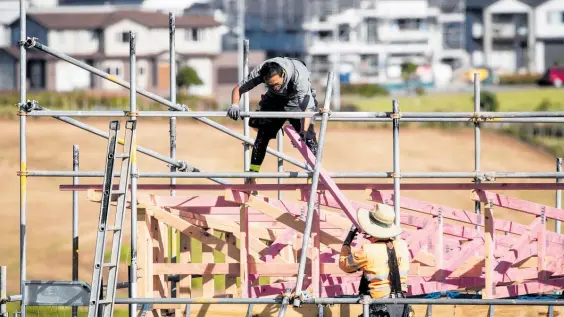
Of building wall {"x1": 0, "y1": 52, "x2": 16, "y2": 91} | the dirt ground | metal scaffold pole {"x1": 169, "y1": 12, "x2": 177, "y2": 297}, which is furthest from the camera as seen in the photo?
building wall {"x1": 0, "y1": 52, "x2": 16, "y2": 91}

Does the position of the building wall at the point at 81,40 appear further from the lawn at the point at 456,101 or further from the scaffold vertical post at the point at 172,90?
the scaffold vertical post at the point at 172,90

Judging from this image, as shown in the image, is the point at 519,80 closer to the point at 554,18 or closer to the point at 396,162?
the point at 554,18

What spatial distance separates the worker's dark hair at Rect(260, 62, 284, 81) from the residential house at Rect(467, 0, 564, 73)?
7243cm

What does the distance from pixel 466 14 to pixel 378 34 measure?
7.56 metres

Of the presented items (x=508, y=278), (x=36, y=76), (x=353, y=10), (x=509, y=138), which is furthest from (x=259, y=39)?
(x=508, y=278)

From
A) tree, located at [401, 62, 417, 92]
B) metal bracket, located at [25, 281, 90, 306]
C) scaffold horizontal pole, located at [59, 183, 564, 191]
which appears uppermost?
tree, located at [401, 62, 417, 92]

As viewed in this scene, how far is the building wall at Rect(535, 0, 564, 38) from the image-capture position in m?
83.6

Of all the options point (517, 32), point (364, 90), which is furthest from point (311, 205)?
point (517, 32)

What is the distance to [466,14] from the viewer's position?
85.6 m

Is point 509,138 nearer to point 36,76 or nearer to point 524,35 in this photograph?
point 36,76

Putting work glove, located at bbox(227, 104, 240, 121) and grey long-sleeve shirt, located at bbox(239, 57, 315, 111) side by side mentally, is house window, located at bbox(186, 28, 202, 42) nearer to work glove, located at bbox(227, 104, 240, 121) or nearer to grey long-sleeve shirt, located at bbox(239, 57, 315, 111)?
grey long-sleeve shirt, located at bbox(239, 57, 315, 111)

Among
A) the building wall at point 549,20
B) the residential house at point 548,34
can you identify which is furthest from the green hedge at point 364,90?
the building wall at point 549,20

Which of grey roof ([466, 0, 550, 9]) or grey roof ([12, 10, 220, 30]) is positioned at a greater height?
grey roof ([466, 0, 550, 9])

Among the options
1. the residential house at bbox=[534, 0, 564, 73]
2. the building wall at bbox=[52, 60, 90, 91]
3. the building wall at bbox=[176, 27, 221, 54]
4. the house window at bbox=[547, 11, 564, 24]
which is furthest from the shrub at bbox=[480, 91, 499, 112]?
the house window at bbox=[547, 11, 564, 24]
